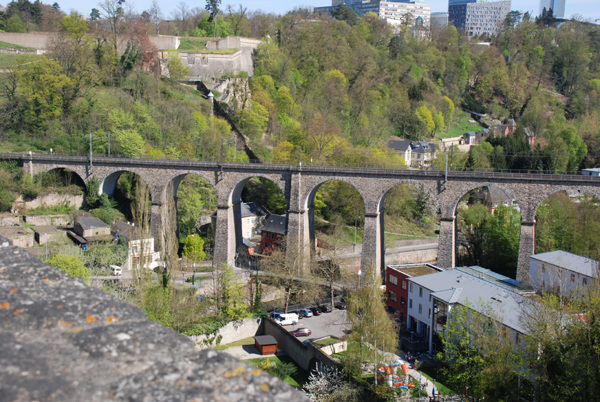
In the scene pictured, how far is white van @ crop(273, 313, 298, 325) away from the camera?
2956cm

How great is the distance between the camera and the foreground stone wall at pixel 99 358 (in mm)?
3473

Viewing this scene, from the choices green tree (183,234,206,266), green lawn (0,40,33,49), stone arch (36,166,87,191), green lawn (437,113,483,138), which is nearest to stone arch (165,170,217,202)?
green tree (183,234,206,266)

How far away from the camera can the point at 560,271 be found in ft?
95.0

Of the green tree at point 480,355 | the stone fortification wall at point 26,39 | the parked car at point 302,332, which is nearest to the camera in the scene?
the green tree at point 480,355

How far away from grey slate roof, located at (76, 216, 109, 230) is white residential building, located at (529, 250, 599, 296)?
27217 mm

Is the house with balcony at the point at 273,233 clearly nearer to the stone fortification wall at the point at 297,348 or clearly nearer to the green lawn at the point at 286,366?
the stone fortification wall at the point at 297,348

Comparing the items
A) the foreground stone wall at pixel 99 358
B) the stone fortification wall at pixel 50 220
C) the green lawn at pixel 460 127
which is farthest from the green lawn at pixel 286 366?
the green lawn at pixel 460 127

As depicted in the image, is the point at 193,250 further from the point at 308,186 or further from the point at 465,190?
the point at 465,190

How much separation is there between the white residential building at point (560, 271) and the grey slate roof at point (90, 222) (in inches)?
1072

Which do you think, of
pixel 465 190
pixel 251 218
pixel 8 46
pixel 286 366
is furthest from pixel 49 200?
pixel 8 46

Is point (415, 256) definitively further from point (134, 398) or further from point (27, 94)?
point (134, 398)

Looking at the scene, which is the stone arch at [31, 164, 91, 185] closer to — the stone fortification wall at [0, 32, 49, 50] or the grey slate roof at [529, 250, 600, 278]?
the stone fortification wall at [0, 32, 49, 50]

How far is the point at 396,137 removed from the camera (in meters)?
76.5

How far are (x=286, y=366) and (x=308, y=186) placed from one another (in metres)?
15.1
